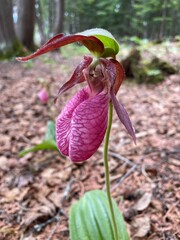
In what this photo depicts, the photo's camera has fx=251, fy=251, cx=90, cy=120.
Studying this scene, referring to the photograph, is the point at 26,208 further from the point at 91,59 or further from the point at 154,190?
the point at 91,59

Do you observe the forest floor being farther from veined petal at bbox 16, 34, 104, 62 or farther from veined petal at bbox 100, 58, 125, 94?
veined petal at bbox 16, 34, 104, 62

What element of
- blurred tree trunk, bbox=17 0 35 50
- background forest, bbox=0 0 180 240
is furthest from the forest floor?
blurred tree trunk, bbox=17 0 35 50

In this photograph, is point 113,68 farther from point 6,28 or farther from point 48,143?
Answer: point 6,28

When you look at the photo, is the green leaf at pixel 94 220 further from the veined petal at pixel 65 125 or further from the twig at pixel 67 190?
the veined petal at pixel 65 125

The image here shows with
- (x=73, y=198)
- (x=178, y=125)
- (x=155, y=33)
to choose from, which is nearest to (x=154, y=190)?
(x=73, y=198)

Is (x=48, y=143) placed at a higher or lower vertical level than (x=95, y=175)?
higher

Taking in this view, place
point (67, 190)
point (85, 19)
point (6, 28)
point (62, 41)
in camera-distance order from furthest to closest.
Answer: point (85, 19) → point (6, 28) → point (67, 190) → point (62, 41)

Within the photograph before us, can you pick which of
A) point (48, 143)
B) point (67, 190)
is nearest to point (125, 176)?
point (67, 190)
